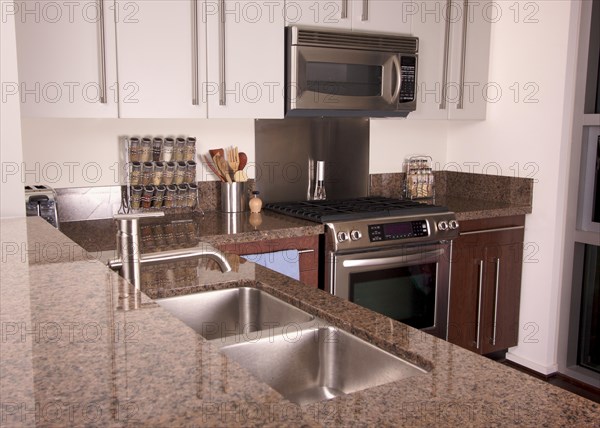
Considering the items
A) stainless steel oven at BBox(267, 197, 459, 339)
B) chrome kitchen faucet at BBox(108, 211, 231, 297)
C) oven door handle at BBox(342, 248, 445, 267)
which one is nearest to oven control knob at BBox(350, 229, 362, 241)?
stainless steel oven at BBox(267, 197, 459, 339)

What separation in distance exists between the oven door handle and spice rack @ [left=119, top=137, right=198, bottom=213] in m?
0.85

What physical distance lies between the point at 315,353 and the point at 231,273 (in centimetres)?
47

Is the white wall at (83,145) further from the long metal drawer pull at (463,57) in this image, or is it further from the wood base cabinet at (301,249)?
the long metal drawer pull at (463,57)

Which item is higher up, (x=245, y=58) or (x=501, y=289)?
(x=245, y=58)

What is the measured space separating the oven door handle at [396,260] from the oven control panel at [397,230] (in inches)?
4.2

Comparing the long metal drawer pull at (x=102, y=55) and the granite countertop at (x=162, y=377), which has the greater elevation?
the long metal drawer pull at (x=102, y=55)

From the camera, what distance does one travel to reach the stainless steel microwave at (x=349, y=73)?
3020mm

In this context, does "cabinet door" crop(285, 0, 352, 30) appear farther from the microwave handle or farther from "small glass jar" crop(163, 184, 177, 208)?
"small glass jar" crop(163, 184, 177, 208)

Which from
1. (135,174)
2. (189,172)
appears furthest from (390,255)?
(135,174)

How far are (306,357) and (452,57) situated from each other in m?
2.49

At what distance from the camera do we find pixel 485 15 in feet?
11.8

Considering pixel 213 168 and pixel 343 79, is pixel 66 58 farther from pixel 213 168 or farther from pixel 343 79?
pixel 343 79

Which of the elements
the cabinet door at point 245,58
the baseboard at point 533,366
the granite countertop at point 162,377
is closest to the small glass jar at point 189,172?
the cabinet door at point 245,58

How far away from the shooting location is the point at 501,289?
137 inches
